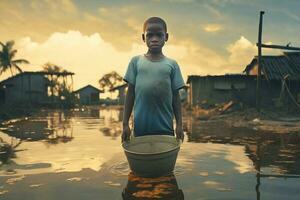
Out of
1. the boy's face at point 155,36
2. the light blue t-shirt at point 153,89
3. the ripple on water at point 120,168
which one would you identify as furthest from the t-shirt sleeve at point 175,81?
the ripple on water at point 120,168

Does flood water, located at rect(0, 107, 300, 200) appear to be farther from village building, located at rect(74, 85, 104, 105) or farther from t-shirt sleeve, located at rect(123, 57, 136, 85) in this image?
village building, located at rect(74, 85, 104, 105)

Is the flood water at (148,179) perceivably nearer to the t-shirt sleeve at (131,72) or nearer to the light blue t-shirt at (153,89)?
the light blue t-shirt at (153,89)

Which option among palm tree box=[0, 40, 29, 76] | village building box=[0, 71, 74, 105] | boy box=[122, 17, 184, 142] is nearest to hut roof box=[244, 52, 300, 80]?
boy box=[122, 17, 184, 142]

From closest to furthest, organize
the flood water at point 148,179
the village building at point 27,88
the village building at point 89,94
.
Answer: the flood water at point 148,179
the village building at point 27,88
the village building at point 89,94

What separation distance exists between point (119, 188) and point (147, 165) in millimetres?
436

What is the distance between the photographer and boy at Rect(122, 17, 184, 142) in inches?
166

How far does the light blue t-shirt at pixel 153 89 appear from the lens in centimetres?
425

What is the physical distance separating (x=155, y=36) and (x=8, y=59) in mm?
45139

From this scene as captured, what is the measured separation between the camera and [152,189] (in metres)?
3.95

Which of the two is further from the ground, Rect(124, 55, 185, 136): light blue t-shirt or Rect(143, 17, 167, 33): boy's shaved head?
Rect(143, 17, 167, 33): boy's shaved head

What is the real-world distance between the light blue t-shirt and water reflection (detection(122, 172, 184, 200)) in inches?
23.9

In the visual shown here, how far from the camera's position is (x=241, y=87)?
94.8 ft

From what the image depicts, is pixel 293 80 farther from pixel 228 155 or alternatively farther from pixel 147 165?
pixel 147 165

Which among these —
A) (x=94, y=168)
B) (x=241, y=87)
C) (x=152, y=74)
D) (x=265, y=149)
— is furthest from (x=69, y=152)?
(x=241, y=87)
